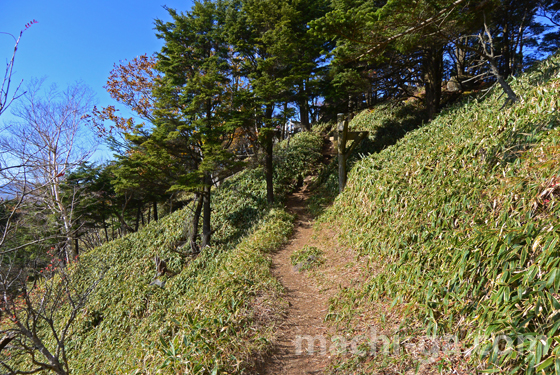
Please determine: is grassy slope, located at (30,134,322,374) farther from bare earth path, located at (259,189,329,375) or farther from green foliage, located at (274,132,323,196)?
bare earth path, located at (259,189,329,375)

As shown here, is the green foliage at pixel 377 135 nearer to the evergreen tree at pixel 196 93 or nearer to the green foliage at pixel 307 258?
the green foliage at pixel 307 258

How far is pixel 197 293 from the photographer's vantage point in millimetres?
7074

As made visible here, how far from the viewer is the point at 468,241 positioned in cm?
361

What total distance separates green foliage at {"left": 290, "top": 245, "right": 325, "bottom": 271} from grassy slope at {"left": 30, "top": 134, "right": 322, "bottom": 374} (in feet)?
2.37

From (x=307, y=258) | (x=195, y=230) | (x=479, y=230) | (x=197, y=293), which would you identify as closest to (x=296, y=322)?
(x=307, y=258)

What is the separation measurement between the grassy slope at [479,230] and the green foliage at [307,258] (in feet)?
2.66

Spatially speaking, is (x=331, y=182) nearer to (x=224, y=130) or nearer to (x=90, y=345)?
(x=224, y=130)

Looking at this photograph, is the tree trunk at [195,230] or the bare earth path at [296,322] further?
the tree trunk at [195,230]

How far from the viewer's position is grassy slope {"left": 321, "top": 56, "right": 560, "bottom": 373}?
8.61 ft

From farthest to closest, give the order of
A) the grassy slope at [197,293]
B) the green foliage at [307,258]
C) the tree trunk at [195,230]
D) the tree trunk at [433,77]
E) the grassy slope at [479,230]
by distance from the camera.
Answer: the tree trunk at [195,230]
the tree trunk at [433,77]
the green foliage at [307,258]
the grassy slope at [197,293]
the grassy slope at [479,230]

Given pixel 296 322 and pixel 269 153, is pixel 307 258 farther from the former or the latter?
pixel 269 153

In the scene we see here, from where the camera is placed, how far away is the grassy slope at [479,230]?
262cm

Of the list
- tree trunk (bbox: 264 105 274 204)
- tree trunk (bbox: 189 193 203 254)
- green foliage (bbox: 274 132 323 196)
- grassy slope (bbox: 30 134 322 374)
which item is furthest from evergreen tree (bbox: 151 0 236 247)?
green foliage (bbox: 274 132 323 196)

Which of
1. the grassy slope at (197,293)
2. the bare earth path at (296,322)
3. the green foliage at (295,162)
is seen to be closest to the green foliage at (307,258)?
the bare earth path at (296,322)
